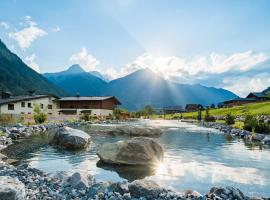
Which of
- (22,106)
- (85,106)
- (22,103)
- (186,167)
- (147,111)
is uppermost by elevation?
(22,103)

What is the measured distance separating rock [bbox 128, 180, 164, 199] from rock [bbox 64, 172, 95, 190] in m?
1.66

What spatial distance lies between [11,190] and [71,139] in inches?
576

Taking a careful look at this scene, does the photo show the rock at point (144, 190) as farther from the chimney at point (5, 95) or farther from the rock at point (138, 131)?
the chimney at point (5, 95)

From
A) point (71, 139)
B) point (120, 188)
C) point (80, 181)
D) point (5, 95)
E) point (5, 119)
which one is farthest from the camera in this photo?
point (5, 95)

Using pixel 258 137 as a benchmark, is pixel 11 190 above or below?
above

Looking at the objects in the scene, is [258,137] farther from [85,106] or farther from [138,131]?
[85,106]

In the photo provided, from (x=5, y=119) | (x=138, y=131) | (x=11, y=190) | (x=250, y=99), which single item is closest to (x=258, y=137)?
(x=138, y=131)

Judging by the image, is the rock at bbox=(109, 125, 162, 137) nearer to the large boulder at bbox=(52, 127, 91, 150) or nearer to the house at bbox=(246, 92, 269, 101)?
the large boulder at bbox=(52, 127, 91, 150)

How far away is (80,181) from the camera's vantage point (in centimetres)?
1102

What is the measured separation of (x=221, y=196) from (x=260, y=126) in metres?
27.3

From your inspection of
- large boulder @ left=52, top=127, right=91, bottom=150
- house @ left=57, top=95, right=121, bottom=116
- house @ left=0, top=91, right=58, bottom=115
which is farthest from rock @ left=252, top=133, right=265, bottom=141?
house @ left=57, top=95, right=121, bottom=116

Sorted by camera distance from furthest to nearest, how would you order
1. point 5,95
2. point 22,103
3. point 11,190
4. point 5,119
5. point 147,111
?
1. point 147,111
2. point 5,95
3. point 22,103
4. point 5,119
5. point 11,190

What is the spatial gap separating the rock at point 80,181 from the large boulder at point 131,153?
194 inches

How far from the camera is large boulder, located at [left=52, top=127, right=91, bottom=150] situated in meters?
22.7
